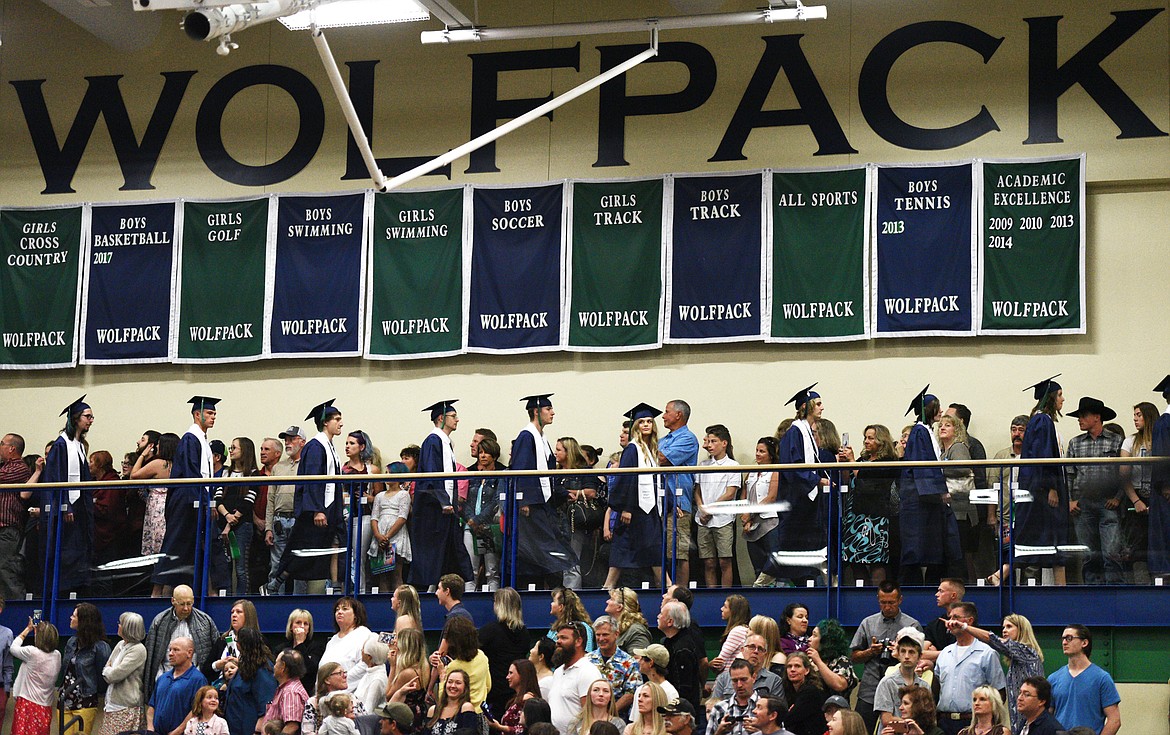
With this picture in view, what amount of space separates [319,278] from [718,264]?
4.25 metres

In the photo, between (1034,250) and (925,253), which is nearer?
(1034,250)

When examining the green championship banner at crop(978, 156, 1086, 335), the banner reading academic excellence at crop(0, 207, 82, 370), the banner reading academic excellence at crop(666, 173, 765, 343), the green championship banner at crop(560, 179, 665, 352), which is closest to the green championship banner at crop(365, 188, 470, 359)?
the green championship banner at crop(560, 179, 665, 352)

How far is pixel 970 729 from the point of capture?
36.6ft

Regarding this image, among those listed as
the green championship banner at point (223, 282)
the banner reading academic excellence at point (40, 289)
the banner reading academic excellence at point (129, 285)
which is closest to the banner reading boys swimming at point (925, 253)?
the green championship banner at point (223, 282)

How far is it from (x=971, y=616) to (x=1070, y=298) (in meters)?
5.22

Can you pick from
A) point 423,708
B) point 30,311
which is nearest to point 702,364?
point 423,708

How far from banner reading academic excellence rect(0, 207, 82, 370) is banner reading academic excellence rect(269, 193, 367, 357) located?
2376mm

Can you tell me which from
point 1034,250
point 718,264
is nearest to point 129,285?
point 718,264

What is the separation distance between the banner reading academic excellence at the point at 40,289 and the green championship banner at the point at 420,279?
135 inches

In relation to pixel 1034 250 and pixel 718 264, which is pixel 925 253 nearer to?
pixel 1034 250

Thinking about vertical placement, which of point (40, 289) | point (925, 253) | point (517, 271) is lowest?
point (40, 289)

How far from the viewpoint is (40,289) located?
18.5 metres

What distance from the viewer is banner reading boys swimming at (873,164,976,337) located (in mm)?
16266

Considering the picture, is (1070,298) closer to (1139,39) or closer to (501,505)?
(1139,39)
